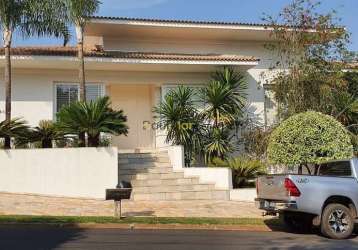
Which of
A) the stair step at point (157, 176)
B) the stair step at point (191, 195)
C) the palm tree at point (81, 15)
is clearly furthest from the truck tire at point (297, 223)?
the palm tree at point (81, 15)

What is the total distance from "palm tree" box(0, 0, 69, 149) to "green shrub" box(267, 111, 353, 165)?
28.4 ft

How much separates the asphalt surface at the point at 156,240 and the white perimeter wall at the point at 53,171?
209 inches

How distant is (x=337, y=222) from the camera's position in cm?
1238

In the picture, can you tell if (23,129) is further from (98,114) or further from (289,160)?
(289,160)

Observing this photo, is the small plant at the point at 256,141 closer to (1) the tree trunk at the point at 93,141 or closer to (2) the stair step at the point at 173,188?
(2) the stair step at the point at 173,188

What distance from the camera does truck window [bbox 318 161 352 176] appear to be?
13.0 meters

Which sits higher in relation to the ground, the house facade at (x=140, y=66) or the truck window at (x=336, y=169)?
the house facade at (x=140, y=66)

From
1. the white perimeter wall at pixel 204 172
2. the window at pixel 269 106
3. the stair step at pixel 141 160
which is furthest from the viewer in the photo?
the window at pixel 269 106

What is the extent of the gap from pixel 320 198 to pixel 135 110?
507 inches

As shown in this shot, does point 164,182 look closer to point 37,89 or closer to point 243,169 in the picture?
point 243,169

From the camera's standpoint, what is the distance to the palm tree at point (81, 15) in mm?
19281

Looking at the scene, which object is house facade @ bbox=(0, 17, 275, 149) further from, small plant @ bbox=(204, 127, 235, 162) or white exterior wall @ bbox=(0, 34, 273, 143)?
small plant @ bbox=(204, 127, 235, 162)

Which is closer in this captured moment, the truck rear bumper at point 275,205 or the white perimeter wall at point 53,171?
the truck rear bumper at point 275,205

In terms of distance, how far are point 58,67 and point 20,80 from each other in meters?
1.58
